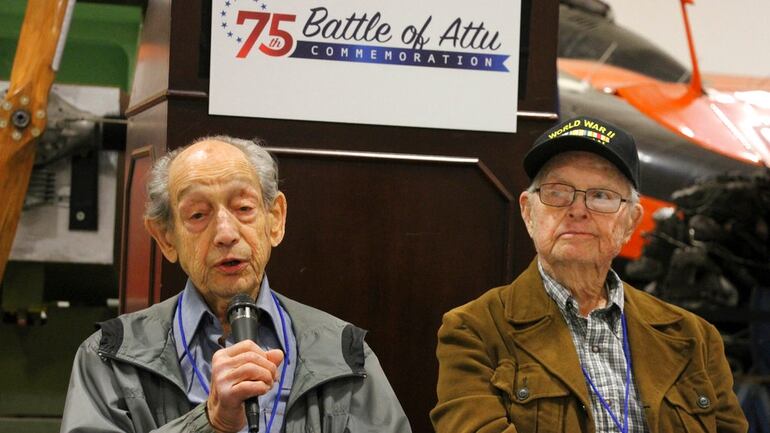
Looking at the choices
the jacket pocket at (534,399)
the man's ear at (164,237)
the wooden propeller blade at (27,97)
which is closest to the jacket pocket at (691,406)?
the jacket pocket at (534,399)

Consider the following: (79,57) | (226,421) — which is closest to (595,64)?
(79,57)

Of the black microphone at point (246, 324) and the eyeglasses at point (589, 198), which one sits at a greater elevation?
the eyeglasses at point (589, 198)

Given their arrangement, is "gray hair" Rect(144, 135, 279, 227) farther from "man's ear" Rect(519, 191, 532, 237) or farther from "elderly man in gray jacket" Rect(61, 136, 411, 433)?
"man's ear" Rect(519, 191, 532, 237)

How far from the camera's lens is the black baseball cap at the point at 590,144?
2174mm

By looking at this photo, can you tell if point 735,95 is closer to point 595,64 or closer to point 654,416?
point 595,64

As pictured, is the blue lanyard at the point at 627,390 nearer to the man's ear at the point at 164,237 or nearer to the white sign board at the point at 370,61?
the white sign board at the point at 370,61

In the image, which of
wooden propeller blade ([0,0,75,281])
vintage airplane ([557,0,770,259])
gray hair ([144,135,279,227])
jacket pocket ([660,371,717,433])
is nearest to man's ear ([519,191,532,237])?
jacket pocket ([660,371,717,433])

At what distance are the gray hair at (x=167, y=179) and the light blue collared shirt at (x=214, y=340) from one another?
14 cm

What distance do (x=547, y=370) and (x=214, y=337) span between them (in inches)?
23.9

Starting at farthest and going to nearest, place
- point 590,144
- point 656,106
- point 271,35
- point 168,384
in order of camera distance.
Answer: point 656,106, point 271,35, point 590,144, point 168,384

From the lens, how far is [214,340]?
2.00 metres

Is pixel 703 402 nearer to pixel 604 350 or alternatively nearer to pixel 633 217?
pixel 604 350


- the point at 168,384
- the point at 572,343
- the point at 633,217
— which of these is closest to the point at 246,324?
the point at 168,384

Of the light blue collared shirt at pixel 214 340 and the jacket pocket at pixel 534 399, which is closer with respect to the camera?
the light blue collared shirt at pixel 214 340
